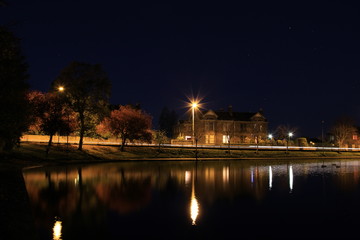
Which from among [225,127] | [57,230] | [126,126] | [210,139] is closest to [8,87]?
[57,230]

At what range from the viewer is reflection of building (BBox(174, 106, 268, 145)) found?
10575 centimetres

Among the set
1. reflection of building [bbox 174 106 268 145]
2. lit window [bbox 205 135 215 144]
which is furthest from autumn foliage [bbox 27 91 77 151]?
lit window [bbox 205 135 215 144]

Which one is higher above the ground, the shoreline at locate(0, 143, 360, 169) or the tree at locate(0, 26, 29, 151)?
the tree at locate(0, 26, 29, 151)

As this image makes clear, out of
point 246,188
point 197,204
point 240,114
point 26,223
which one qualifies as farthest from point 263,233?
point 240,114

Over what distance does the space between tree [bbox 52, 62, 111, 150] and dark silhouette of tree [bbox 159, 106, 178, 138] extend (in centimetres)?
9364

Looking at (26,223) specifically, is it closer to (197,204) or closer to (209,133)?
(197,204)

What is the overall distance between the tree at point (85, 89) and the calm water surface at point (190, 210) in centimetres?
3183

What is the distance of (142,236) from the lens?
559 inches

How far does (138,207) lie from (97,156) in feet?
133

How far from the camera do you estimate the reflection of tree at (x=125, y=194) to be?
787 inches

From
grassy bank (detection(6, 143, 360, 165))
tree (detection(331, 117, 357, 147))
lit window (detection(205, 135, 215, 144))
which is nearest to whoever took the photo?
grassy bank (detection(6, 143, 360, 165))

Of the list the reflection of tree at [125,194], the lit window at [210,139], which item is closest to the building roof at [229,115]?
the lit window at [210,139]

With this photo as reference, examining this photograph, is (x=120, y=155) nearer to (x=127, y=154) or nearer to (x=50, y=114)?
(x=127, y=154)

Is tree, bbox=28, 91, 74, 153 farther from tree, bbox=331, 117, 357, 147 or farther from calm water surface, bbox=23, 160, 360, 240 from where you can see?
tree, bbox=331, 117, 357, 147
